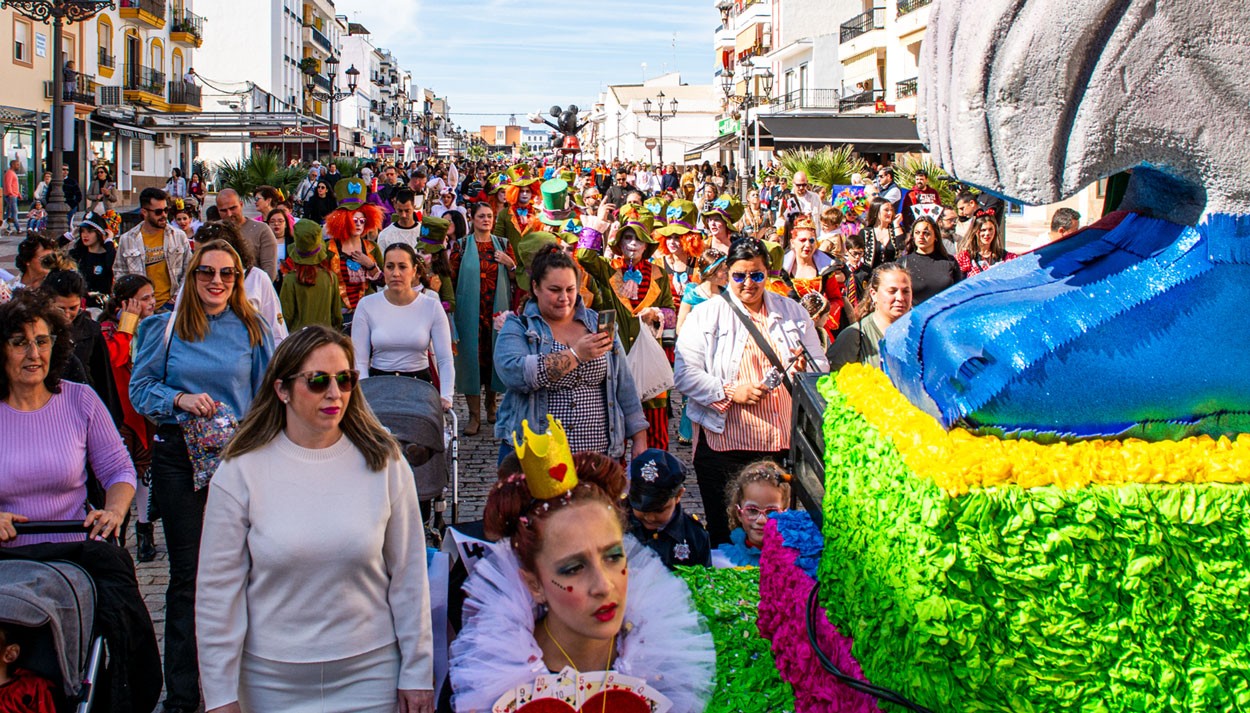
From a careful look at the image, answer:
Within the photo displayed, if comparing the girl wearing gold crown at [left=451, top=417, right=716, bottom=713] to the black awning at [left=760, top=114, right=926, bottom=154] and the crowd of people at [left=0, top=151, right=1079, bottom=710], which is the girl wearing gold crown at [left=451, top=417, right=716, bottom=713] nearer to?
the crowd of people at [left=0, top=151, right=1079, bottom=710]

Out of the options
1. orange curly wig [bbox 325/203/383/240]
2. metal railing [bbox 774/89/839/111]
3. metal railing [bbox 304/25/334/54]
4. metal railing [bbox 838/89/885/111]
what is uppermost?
metal railing [bbox 304/25/334/54]

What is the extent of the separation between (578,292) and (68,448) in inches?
90.1

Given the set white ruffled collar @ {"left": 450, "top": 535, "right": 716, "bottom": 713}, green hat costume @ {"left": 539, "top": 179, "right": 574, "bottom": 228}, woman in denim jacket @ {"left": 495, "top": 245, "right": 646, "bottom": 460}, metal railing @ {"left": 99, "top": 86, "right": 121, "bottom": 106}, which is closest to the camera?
white ruffled collar @ {"left": 450, "top": 535, "right": 716, "bottom": 713}

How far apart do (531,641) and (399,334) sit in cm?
395

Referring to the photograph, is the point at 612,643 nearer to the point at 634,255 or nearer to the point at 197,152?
the point at 634,255

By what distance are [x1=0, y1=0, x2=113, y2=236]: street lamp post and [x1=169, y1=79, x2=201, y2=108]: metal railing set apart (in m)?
34.6

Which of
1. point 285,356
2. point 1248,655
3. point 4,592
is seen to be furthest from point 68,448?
point 1248,655

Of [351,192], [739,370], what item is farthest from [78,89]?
[739,370]

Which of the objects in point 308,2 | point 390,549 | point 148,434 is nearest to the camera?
point 390,549

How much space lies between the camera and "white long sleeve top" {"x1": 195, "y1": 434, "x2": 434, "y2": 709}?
3254 mm

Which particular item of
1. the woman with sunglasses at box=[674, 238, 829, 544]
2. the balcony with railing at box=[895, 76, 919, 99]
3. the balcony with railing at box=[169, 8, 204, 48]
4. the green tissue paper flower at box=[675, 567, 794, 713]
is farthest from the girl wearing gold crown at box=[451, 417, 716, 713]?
the balcony with railing at box=[169, 8, 204, 48]

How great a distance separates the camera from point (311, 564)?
3293mm

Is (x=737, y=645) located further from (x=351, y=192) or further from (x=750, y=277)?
(x=351, y=192)

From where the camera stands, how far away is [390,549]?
3438 millimetres
